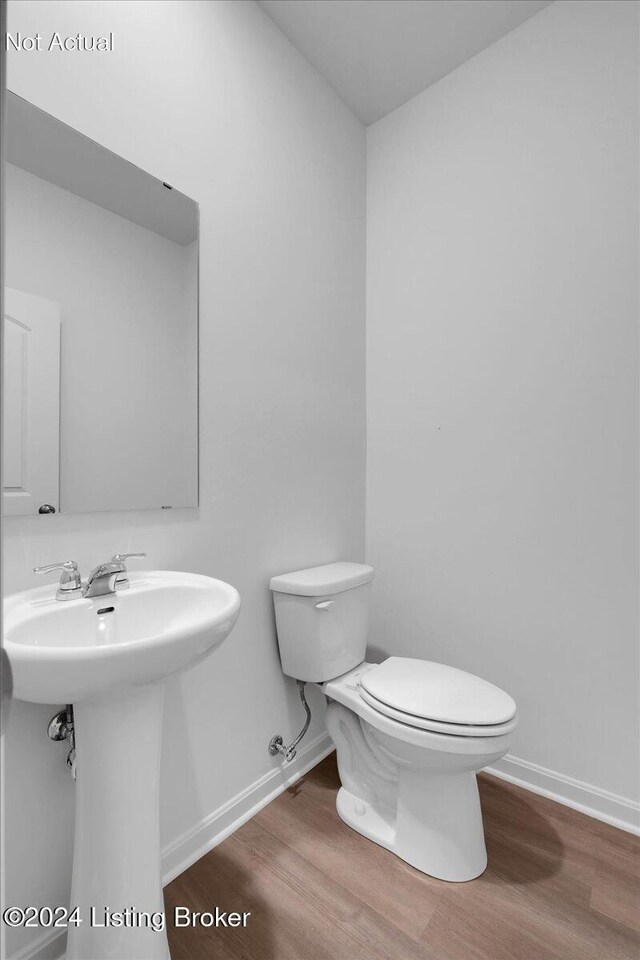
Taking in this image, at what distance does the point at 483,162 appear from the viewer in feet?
5.77

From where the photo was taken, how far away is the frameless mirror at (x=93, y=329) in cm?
103

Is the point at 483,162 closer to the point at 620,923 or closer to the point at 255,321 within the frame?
the point at 255,321

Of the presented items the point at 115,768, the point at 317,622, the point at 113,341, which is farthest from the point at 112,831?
the point at 113,341

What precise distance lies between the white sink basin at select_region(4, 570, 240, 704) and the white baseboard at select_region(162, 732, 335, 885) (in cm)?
68

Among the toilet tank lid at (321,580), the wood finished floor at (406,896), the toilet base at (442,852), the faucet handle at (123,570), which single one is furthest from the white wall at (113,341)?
the toilet base at (442,852)

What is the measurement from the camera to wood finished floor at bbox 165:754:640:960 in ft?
3.56

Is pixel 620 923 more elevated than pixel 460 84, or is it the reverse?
pixel 460 84

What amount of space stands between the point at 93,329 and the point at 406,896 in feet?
5.29

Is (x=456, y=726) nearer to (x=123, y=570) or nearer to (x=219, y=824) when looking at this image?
(x=219, y=824)

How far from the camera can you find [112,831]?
912 millimetres

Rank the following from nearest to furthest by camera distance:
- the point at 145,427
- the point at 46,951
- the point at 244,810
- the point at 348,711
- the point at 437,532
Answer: the point at 46,951 < the point at 145,427 < the point at 244,810 < the point at 348,711 < the point at 437,532

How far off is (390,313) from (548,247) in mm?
629

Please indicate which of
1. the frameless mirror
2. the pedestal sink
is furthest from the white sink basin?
the frameless mirror

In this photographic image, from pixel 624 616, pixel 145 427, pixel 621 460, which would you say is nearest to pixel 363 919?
pixel 624 616
